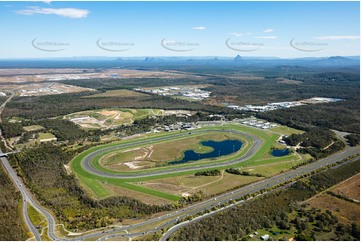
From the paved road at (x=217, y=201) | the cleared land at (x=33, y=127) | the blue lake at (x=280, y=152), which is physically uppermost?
the cleared land at (x=33, y=127)

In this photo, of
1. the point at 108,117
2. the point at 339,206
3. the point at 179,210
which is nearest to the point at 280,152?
the point at 339,206

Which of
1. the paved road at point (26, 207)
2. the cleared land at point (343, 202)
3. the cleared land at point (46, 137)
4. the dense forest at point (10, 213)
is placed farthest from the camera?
the cleared land at point (46, 137)

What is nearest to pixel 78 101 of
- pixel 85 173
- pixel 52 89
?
pixel 52 89

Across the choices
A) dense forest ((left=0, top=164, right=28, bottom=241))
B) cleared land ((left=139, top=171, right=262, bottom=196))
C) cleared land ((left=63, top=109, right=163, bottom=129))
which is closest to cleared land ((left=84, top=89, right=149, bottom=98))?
cleared land ((left=63, top=109, right=163, bottom=129))

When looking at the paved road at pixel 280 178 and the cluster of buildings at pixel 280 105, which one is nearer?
the paved road at pixel 280 178

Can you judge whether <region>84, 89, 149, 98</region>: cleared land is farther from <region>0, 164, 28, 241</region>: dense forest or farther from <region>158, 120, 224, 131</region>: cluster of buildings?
<region>0, 164, 28, 241</region>: dense forest

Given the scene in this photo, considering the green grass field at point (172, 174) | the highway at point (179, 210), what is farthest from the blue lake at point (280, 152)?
the highway at point (179, 210)

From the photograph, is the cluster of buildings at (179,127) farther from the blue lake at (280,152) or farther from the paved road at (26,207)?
the paved road at (26,207)

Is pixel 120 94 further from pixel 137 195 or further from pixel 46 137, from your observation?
pixel 137 195
